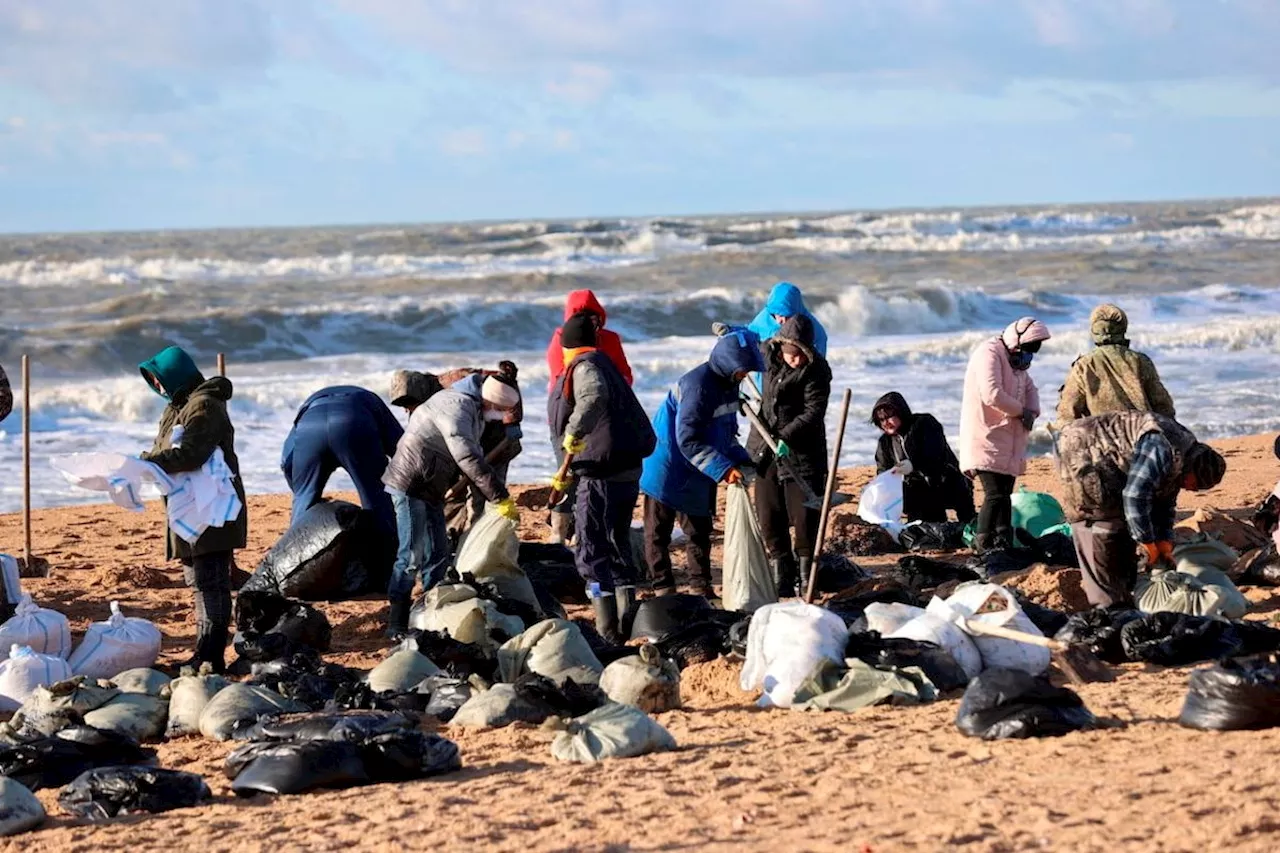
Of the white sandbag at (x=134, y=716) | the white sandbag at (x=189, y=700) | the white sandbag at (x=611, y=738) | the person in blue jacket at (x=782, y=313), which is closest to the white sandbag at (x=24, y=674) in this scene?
the white sandbag at (x=134, y=716)

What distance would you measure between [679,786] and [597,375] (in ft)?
9.32

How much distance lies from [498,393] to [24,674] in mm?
2295

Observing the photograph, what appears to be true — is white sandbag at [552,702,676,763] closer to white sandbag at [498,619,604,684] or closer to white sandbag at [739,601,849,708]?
white sandbag at [739,601,849,708]

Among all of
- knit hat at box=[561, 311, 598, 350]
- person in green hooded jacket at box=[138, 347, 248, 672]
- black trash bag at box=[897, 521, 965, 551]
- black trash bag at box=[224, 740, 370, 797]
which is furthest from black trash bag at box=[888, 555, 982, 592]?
black trash bag at box=[224, 740, 370, 797]

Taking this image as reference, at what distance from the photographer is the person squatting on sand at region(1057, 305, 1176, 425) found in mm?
8297

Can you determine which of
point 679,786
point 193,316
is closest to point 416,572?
point 679,786

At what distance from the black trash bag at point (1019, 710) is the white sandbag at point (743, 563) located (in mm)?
2482

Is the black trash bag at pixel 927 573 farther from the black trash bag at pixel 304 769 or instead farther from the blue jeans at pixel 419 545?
the black trash bag at pixel 304 769

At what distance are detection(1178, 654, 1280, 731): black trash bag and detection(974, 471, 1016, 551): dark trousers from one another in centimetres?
381

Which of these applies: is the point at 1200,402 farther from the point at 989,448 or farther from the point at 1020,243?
the point at 1020,243

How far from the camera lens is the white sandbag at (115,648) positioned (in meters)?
7.90

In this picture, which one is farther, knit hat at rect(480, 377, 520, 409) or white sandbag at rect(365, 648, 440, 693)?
knit hat at rect(480, 377, 520, 409)

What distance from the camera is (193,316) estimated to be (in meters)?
32.6

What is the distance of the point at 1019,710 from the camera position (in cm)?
592
